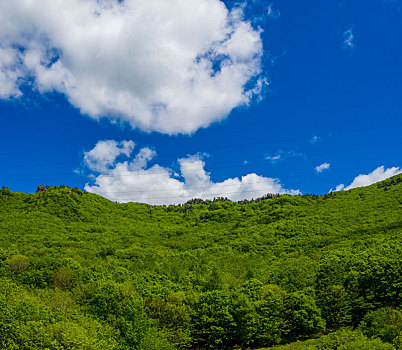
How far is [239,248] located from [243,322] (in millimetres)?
100639

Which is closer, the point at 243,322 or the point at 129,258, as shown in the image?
the point at 243,322

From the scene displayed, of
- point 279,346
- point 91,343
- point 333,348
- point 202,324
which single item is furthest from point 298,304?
point 91,343

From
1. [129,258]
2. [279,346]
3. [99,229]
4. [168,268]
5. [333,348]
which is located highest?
[99,229]

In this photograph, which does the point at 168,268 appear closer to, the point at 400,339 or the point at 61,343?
the point at 61,343

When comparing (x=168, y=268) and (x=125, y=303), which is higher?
(x=168, y=268)

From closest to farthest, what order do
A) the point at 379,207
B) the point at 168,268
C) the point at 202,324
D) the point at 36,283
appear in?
1. the point at 202,324
2. the point at 36,283
3. the point at 168,268
4. the point at 379,207

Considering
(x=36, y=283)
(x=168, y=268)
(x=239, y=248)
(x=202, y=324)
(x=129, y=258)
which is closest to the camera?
(x=202, y=324)

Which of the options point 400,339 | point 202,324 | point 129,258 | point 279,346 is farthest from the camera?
point 129,258

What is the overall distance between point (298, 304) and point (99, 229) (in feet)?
537

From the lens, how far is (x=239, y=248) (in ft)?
530

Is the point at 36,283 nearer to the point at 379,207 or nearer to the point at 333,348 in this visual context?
the point at 333,348

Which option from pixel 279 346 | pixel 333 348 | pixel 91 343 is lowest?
pixel 279 346


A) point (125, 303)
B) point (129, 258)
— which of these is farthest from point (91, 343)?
point (129, 258)

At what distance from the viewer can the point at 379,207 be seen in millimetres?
195375
